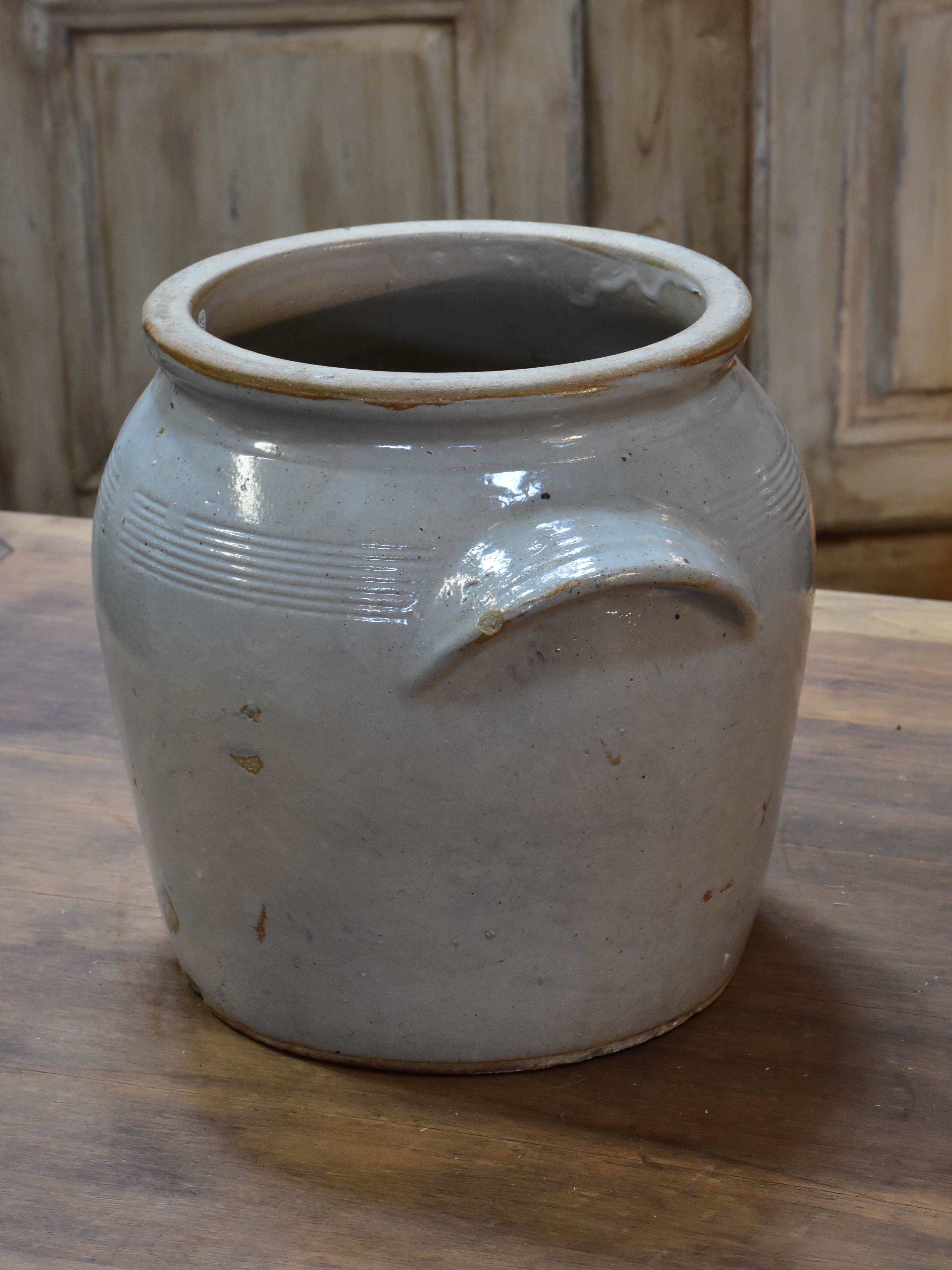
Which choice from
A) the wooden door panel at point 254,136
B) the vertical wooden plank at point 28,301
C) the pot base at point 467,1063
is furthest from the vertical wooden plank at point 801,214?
the pot base at point 467,1063

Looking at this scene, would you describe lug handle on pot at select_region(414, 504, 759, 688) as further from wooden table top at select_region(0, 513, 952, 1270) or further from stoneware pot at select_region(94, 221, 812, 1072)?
wooden table top at select_region(0, 513, 952, 1270)

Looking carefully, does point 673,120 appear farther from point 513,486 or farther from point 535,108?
point 513,486

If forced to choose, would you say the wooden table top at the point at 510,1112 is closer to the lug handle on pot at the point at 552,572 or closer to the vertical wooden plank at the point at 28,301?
the lug handle on pot at the point at 552,572

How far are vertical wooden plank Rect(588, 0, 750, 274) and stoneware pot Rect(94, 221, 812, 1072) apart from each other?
38.4 inches

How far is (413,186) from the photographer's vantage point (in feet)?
5.74

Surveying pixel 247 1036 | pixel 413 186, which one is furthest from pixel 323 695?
pixel 413 186

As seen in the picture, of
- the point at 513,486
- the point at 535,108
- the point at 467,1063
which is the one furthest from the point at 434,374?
the point at 535,108

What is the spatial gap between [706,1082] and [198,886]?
290mm

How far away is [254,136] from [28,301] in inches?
14.7

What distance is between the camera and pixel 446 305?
2.98 ft

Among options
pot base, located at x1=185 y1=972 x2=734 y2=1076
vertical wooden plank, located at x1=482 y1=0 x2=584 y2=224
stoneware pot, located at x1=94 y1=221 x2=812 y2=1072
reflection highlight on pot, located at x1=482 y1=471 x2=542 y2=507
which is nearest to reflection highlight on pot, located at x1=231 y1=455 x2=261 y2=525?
stoneware pot, located at x1=94 y1=221 x2=812 y2=1072

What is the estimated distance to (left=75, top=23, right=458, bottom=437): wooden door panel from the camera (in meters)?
1.69

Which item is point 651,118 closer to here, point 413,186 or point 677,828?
point 413,186

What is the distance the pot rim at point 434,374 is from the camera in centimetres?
65
